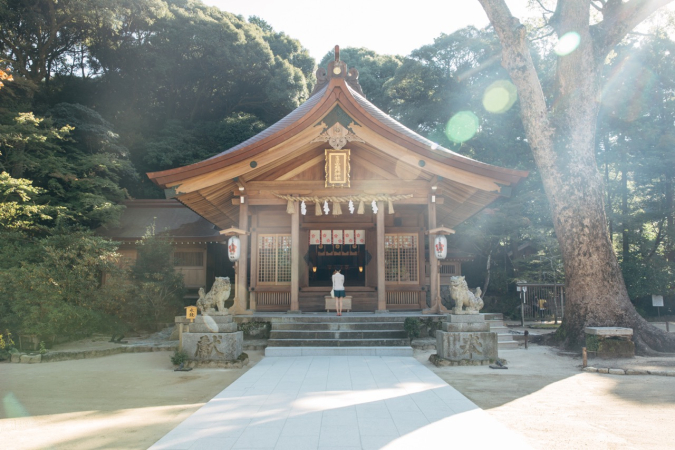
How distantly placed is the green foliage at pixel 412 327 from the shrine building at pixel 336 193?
4.39 feet

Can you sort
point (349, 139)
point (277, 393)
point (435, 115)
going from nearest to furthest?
point (277, 393)
point (349, 139)
point (435, 115)

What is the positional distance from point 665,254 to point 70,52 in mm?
36692

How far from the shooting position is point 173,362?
8.60 metres

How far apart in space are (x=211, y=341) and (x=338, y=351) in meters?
2.74

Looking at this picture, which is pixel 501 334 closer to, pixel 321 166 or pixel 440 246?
pixel 440 246

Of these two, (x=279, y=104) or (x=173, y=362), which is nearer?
(x=173, y=362)

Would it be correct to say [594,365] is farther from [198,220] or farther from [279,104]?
[279,104]

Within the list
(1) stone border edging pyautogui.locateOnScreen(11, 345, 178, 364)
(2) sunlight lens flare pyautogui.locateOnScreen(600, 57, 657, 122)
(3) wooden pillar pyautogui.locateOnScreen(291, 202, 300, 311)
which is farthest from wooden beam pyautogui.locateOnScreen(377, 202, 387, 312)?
(2) sunlight lens flare pyautogui.locateOnScreen(600, 57, 657, 122)

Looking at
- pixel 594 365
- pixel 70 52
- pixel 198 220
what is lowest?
pixel 594 365

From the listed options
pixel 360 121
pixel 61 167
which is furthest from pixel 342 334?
pixel 61 167

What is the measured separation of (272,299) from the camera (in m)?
13.4

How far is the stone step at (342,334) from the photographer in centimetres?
1030

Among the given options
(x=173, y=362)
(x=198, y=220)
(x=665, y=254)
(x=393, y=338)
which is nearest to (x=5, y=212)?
(x=198, y=220)

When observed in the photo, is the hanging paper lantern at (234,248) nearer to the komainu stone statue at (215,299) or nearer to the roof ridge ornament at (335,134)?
the komainu stone statue at (215,299)
